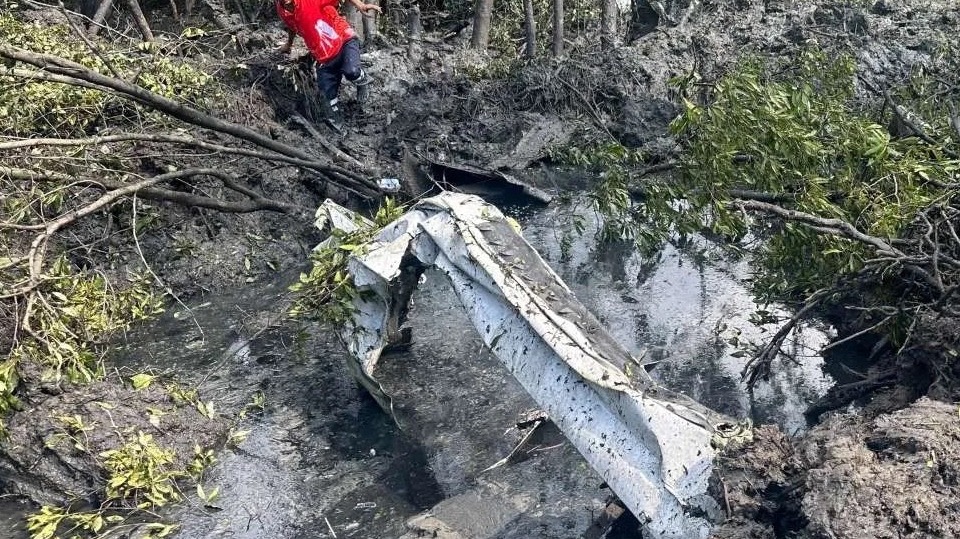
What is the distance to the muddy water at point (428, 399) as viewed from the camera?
4.01 meters

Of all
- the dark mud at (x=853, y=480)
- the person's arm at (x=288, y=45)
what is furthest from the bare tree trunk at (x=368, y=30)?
the dark mud at (x=853, y=480)

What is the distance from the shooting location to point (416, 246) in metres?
4.27

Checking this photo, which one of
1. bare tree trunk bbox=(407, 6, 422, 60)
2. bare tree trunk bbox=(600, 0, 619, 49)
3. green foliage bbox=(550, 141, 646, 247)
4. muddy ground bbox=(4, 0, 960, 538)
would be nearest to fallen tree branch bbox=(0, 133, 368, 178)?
muddy ground bbox=(4, 0, 960, 538)

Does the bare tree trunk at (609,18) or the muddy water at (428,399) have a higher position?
the bare tree trunk at (609,18)

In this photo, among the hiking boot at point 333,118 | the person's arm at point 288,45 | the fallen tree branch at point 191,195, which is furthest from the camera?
the hiking boot at point 333,118

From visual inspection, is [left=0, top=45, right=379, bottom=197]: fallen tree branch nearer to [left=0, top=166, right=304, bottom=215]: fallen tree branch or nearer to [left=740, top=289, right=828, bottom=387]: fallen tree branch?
[left=0, top=166, right=304, bottom=215]: fallen tree branch

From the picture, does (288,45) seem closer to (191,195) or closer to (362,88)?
(362,88)

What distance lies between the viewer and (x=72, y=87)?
6.29 meters

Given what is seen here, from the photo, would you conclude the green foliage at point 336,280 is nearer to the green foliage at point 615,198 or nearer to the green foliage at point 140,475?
the green foliage at point 140,475

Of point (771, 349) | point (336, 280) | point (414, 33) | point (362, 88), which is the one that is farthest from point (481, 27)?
point (771, 349)

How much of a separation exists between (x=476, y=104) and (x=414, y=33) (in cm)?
166

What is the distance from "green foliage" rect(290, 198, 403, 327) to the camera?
4.59 meters

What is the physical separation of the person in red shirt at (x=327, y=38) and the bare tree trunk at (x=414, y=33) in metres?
1.27

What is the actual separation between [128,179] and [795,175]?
4.42 m
